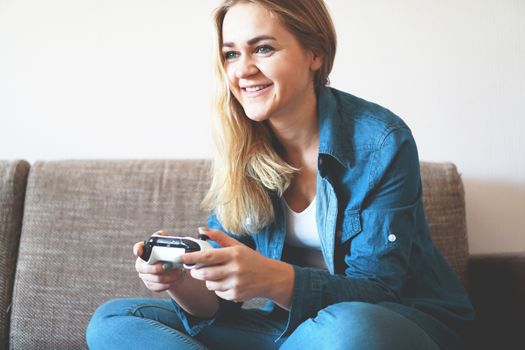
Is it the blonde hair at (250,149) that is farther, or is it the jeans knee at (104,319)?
the blonde hair at (250,149)

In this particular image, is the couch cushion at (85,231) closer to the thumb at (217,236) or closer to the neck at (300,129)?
the neck at (300,129)

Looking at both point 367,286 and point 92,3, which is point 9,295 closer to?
point 92,3

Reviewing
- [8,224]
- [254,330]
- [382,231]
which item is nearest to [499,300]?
[382,231]

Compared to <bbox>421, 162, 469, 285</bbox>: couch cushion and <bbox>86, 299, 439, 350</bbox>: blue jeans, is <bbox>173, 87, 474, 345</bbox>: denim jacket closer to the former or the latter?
<bbox>86, 299, 439, 350</bbox>: blue jeans

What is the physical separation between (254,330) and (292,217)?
0.80 feet

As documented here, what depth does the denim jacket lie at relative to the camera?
3.22ft

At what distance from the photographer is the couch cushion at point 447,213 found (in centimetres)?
138

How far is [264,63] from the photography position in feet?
3.58

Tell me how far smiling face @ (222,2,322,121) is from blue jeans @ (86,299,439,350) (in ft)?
1.37

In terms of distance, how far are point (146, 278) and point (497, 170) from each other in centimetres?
108

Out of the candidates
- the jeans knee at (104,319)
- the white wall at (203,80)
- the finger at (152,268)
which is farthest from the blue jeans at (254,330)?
the white wall at (203,80)

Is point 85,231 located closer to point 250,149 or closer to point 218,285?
point 250,149

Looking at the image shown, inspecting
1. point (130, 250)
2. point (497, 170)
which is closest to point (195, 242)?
point (130, 250)

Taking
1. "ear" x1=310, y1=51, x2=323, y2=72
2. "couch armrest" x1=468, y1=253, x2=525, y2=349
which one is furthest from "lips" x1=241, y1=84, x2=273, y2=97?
"couch armrest" x1=468, y1=253, x2=525, y2=349
